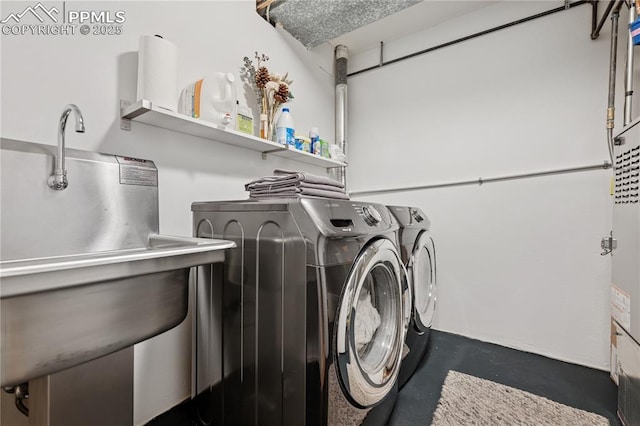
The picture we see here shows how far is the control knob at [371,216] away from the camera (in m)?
1.26

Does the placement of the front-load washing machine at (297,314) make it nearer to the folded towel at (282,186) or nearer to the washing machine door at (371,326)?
the washing machine door at (371,326)

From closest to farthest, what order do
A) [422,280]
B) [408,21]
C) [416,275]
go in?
[416,275] → [422,280] → [408,21]

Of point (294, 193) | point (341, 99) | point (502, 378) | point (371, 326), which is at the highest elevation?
point (341, 99)

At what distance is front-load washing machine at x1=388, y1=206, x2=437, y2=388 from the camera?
1664 millimetres

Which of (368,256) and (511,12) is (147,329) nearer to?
(368,256)

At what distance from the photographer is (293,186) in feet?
4.28

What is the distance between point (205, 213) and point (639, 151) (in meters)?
2.01

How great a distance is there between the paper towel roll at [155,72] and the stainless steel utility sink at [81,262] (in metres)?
0.30

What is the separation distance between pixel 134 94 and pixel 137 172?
0.39 m

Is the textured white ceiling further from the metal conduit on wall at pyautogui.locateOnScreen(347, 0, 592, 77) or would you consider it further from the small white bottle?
the small white bottle

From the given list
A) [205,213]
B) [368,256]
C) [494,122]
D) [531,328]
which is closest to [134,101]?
[205,213]

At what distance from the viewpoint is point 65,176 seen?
3.42 feet

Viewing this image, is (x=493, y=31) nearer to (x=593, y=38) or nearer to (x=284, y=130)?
(x=593, y=38)

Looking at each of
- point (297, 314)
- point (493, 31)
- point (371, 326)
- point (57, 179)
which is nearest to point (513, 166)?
point (493, 31)
